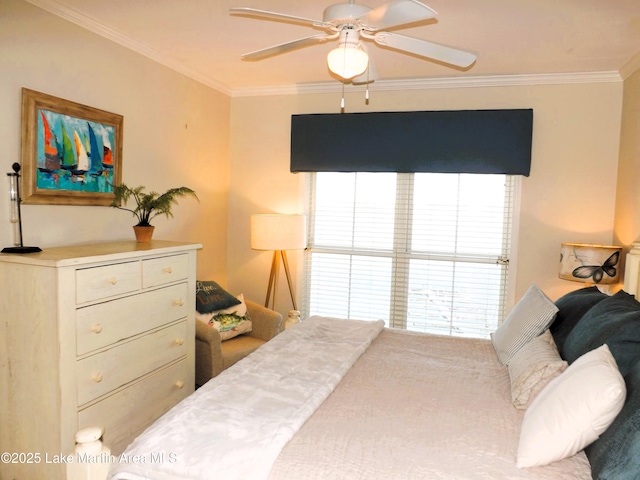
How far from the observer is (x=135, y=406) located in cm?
255

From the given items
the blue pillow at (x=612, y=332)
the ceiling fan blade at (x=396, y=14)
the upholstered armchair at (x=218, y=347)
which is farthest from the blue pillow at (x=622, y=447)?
the upholstered armchair at (x=218, y=347)

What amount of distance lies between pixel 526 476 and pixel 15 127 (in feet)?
9.25

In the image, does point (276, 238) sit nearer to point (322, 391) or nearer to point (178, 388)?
point (178, 388)

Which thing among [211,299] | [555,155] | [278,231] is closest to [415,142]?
[555,155]

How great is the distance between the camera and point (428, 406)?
1.81 metres

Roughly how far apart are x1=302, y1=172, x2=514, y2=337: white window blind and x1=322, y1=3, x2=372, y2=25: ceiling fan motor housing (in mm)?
2333

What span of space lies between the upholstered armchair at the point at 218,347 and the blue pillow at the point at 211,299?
19cm

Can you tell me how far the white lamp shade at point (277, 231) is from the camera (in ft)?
12.7

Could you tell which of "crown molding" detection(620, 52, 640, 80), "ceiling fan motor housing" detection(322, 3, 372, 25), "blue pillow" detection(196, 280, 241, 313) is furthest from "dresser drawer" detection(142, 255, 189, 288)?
"crown molding" detection(620, 52, 640, 80)

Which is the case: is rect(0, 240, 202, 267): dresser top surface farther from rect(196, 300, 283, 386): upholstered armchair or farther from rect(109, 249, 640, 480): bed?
rect(109, 249, 640, 480): bed

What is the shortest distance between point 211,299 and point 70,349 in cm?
136

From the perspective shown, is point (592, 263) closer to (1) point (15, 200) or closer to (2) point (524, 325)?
(2) point (524, 325)

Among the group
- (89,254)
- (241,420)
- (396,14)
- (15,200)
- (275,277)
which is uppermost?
(396,14)

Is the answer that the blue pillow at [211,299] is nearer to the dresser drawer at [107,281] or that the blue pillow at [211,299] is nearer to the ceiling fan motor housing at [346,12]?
the dresser drawer at [107,281]
